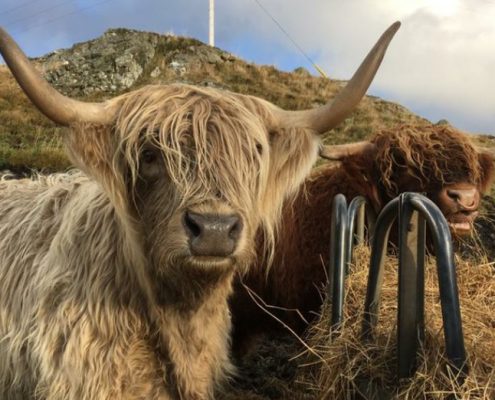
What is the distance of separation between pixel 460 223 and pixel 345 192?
41.4 inches

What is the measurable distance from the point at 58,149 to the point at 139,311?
11.6 m

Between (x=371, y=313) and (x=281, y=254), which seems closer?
(x=371, y=313)

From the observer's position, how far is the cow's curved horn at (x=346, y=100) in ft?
9.86

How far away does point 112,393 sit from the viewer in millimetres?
3086

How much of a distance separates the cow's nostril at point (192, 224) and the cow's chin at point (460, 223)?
233 cm

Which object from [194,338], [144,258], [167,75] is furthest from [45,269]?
[167,75]

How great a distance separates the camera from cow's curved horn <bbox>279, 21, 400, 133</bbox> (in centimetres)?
300

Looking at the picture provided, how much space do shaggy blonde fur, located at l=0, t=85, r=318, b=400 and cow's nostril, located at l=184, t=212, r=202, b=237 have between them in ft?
0.16

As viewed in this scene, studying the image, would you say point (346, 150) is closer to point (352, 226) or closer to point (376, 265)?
point (352, 226)

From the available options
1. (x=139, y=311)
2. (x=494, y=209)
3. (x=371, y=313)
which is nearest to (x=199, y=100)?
(x=139, y=311)

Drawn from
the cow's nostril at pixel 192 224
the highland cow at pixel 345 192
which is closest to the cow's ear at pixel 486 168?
the highland cow at pixel 345 192

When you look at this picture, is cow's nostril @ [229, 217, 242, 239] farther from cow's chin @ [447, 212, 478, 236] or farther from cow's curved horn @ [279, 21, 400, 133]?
cow's chin @ [447, 212, 478, 236]

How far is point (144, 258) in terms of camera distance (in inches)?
123

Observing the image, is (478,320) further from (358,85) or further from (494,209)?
(494,209)
